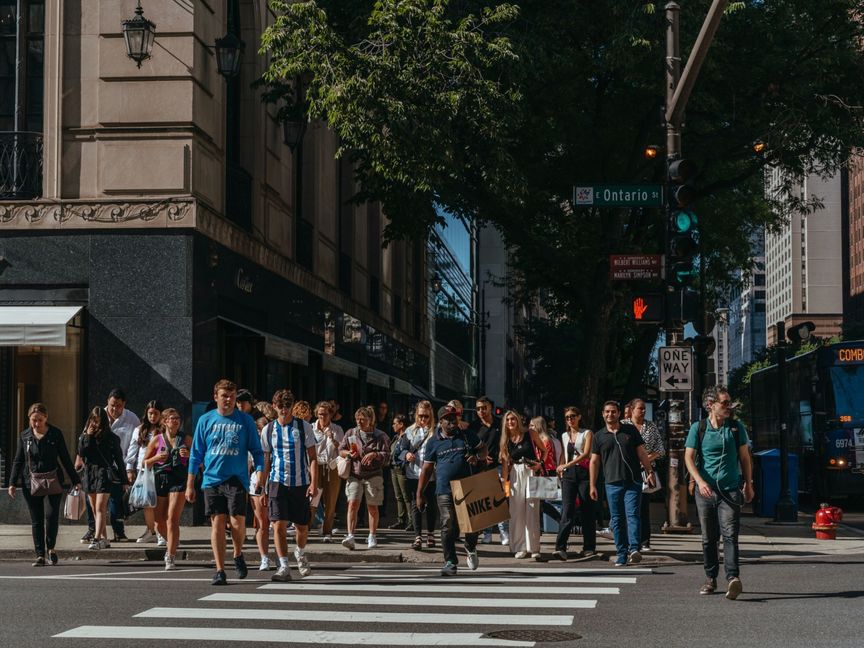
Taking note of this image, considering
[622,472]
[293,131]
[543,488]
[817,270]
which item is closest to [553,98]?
[293,131]

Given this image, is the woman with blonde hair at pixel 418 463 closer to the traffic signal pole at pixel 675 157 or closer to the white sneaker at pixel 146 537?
the white sneaker at pixel 146 537

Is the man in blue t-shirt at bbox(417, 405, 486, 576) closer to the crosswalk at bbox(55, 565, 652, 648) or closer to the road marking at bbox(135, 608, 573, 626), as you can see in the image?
the crosswalk at bbox(55, 565, 652, 648)

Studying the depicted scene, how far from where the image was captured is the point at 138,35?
19.0m

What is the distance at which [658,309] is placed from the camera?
1816 centimetres

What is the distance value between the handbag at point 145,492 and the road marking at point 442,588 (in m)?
3.79

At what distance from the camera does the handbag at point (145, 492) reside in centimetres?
1577

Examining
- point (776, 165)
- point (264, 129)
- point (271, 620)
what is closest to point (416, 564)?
point (271, 620)

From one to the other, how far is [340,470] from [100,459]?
2.99 meters

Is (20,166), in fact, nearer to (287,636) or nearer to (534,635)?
(287,636)

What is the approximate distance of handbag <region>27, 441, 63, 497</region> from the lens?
14516 millimetres

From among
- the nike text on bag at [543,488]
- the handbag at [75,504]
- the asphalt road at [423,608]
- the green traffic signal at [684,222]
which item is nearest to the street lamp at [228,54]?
the green traffic signal at [684,222]

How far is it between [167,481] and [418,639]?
6.92 meters

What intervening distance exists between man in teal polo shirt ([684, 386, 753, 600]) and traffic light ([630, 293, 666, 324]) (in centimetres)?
607

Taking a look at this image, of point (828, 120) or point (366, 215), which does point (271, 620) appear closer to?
point (828, 120)
